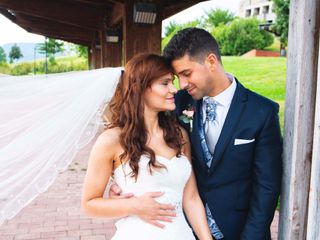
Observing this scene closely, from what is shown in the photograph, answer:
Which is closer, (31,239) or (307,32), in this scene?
(307,32)

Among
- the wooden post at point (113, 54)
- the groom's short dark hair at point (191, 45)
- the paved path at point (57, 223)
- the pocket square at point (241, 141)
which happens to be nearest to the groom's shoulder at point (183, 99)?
the groom's short dark hair at point (191, 45)

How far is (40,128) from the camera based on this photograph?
2.45 meters

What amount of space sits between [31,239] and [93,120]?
2006 mm

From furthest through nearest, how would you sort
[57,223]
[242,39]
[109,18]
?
1. [242,39]
2. [109,18]
3. [57,223]

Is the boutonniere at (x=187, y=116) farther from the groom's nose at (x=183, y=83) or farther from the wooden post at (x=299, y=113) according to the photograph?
the wooden post at (x=299, y=113)

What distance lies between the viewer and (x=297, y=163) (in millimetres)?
1851

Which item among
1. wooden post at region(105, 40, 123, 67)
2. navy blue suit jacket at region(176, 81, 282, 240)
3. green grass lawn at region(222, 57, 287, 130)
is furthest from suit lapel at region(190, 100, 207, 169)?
green grass lawn at region(222, 57, 287, 130)

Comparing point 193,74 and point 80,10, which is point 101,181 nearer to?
point 193,74

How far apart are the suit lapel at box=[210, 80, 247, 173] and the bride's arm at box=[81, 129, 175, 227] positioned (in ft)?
1.06

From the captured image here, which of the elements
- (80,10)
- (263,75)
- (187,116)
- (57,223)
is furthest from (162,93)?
(263,75)

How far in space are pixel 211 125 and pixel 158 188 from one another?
0.41 metres

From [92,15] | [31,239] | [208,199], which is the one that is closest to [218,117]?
[208,199]

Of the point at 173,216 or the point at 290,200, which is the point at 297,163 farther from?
the point at 173,216

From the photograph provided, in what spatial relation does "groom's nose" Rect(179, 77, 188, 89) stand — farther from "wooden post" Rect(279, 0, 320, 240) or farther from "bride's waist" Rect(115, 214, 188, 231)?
"bride's waist" Rect(115, 214, 188, 231)
